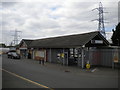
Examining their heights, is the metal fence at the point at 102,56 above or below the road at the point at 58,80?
above

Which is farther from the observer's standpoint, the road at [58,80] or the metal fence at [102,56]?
the metal fence at [102,56]

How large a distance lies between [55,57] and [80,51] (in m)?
6.25

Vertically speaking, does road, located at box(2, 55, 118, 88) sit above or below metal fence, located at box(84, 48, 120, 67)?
below

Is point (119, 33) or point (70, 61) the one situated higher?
point (119, 33)

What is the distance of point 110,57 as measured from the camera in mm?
19000

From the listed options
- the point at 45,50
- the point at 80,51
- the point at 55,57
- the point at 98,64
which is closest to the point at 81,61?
the point at 80,51

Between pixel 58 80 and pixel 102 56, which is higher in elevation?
pixel 102 56

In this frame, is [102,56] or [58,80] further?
[102,56]

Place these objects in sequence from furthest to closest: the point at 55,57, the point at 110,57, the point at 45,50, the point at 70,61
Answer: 1. the point at 45,50
2. the point at 55,57
3. the point at 70,61
4. the point at 110,57

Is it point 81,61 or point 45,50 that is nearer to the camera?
point 81,61

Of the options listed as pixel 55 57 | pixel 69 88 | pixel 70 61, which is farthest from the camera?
pixel 55 57

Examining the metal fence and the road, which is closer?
the road

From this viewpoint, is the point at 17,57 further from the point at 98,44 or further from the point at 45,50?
the point at 98,44

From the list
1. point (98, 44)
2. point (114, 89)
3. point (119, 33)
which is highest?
point (119, 33)
